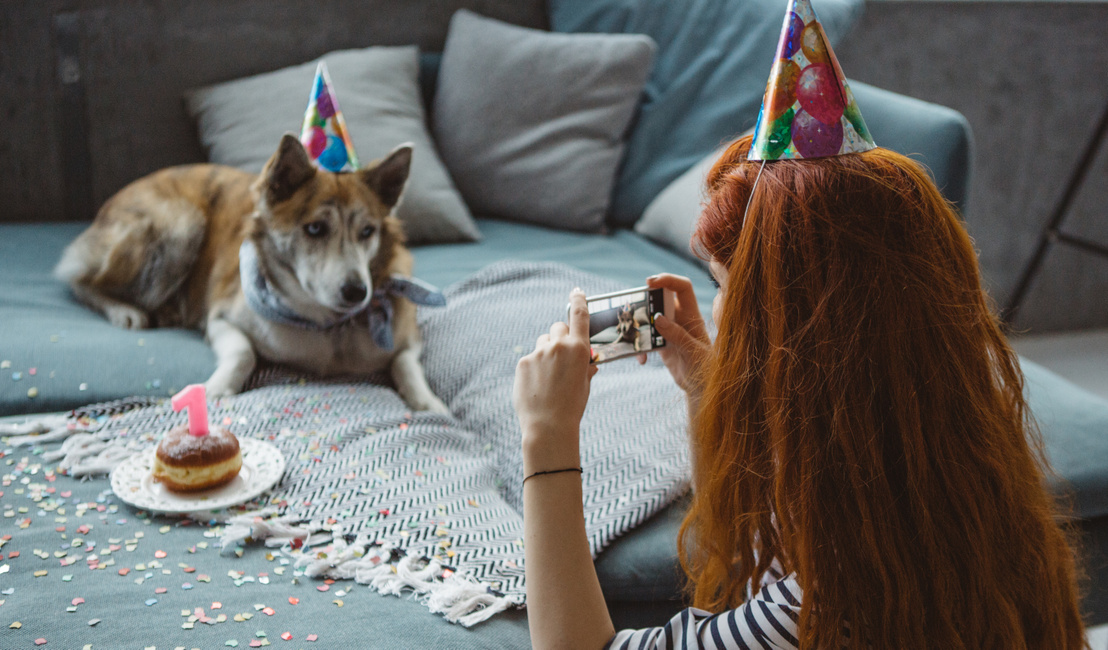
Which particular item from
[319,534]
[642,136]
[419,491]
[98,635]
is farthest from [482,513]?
[642,136]

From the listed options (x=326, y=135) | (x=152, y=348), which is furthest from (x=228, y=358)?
(x=326, y=135)

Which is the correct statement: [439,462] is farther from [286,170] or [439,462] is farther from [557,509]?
[286,170]

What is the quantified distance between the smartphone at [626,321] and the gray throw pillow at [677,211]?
108 cm

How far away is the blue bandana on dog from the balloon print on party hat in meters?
1.07

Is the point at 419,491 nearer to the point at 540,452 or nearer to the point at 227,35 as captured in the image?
the point at 540,452

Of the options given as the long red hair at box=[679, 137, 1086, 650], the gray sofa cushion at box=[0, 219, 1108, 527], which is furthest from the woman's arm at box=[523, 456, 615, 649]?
the gray sofa cushion at box=[0, 219, 1108, 527]

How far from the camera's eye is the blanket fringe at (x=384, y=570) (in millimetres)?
1000

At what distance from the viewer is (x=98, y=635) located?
88 cm

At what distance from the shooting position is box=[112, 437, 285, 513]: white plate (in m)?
1.11

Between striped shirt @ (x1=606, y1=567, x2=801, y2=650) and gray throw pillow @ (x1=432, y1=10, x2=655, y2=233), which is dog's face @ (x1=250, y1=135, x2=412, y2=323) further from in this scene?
striped shirt @ (x1=606, y1=567, x2=801, y2=650)

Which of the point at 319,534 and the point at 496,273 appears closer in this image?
the point at 319,534

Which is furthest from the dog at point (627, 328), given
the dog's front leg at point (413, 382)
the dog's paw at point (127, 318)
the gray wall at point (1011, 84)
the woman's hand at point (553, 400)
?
the gray wall at point (1011, 84)

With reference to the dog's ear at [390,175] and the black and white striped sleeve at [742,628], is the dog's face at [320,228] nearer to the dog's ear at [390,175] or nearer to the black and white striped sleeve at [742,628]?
the dog's ear at [390,175]

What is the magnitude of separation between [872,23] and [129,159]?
2.48m
